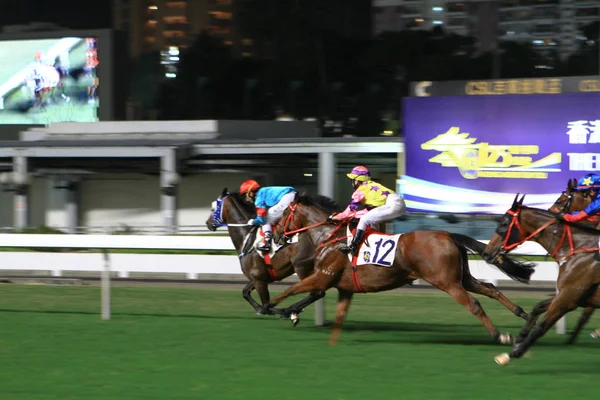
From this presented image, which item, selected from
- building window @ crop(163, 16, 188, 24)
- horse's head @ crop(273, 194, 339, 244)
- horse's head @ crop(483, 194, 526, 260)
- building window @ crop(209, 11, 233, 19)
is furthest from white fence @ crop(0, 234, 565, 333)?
building window @ crop(163, 16, 188, 24)

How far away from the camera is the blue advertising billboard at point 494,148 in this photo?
1978 cm

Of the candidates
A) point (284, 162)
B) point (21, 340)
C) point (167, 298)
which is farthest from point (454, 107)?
point (21, 340)

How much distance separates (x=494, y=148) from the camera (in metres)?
20.4

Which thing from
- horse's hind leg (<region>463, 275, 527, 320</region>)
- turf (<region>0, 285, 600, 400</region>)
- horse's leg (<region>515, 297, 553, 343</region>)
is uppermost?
horse's hind leg (<region>463, 275, 527, 320</region>)

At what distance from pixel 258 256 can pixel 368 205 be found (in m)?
1.60

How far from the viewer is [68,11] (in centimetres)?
3058

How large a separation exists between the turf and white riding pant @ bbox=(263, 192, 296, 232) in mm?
1002

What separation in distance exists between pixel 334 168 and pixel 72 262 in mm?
12246

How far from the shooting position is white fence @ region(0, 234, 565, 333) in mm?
11070

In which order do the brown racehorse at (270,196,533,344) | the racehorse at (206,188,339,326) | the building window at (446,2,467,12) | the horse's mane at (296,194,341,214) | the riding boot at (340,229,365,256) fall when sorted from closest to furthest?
1. the brown racehorse at (270,196,533,344)
2. the riding boot at (340,229,365,256)
3. the racehorse at (206,188,339,326)
4. the horse's mane at (296,194,341,214)
5. the building window at (446,2,467,12)

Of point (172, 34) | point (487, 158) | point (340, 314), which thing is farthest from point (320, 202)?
point (172, 34)

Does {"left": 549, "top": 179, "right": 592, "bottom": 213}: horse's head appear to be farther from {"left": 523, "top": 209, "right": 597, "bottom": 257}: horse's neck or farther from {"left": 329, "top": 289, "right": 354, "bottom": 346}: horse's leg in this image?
{"left": 329, "top": 289, "right": 354, "bottom": 346}: horse's leg

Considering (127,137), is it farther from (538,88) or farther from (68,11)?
(538,88)

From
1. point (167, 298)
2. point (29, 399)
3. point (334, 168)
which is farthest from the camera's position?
point (334, 168)
